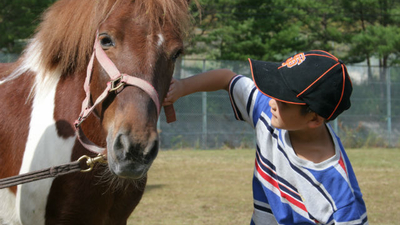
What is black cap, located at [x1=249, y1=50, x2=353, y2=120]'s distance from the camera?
204cm

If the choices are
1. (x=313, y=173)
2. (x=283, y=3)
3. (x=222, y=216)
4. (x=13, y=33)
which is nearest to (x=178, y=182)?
(x=222, y=216)

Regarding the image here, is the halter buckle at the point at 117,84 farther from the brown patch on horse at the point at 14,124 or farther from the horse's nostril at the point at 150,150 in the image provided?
the brown patch on horse at the point at 14,124

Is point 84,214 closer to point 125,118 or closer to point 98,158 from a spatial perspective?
point 98,158

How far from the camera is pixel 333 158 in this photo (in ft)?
6.88

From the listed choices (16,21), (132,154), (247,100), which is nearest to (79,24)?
(132,154)

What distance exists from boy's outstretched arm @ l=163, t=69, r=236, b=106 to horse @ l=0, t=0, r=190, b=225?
23cm

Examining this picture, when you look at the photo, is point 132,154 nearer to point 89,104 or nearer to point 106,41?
point 89,104

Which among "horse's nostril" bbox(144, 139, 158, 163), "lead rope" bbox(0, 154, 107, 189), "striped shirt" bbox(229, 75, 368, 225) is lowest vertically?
"striped shirt" bbox(229, 75, 368, 225)

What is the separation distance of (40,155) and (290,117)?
1417 millimetres

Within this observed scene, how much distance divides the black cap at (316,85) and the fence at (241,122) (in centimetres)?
1248

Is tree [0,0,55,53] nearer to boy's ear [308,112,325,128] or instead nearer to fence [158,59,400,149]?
fence [158,59,400,149]

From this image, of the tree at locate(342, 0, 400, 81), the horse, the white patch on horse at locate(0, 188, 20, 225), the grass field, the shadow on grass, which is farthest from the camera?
the tree at locate(342, 0, 400, 81)

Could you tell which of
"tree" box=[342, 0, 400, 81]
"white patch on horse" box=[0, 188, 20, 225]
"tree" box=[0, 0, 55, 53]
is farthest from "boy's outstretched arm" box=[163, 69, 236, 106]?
"tree" box=[342, 0, 400, 81]

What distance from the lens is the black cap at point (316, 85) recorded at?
2035 mm
